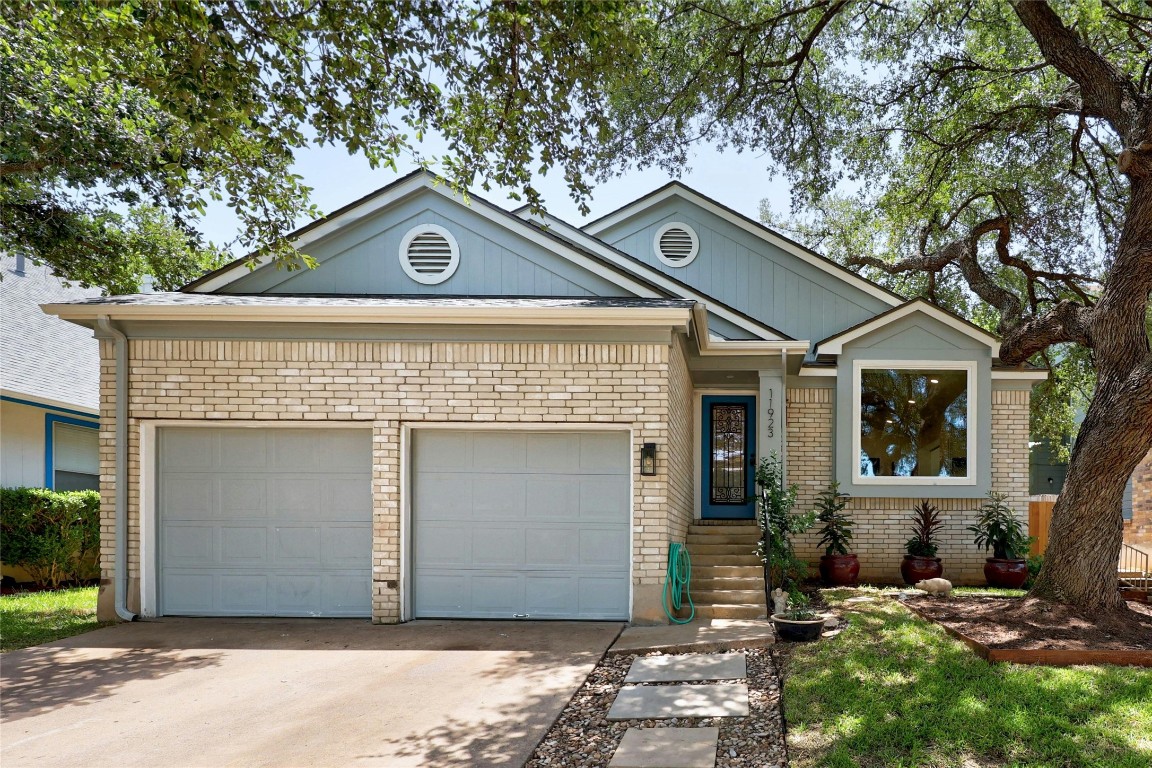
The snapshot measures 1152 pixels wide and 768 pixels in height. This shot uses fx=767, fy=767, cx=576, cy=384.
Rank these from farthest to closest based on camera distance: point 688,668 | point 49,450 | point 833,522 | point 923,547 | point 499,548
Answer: point 49,450 → point 923,547 → point 833,522 → point 499,548 → point 688,668

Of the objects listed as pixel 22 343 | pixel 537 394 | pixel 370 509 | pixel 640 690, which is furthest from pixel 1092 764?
pixel 22 343

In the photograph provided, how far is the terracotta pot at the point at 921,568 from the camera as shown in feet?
37.9

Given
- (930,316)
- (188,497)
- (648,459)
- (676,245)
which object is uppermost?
(676,245)

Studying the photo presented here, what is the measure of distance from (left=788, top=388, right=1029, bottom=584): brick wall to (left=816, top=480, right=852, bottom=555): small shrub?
9.3 inches

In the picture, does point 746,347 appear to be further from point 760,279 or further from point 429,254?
point 429,254

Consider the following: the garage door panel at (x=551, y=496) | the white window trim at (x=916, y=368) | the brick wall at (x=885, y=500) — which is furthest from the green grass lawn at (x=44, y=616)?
the white window trim at (x=916, y=368)

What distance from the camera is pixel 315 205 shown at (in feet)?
27.8

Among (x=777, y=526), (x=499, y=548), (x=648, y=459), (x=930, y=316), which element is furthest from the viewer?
(x=930, y=316)

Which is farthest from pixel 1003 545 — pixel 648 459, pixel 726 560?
pixel 648 459

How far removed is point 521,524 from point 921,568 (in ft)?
21.8

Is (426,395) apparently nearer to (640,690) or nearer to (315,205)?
(315,205)

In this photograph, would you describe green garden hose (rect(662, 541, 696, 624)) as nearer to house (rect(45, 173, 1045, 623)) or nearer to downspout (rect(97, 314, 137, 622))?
house (rect(45, 173, 1045, 623))

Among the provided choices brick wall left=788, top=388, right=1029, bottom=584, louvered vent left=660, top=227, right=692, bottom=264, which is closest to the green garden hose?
brick wall left=788, top=388, right=1029, bottom=584

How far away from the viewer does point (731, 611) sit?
8.63 metres
